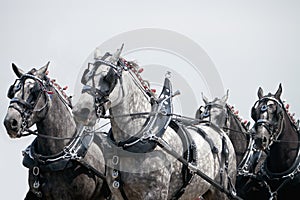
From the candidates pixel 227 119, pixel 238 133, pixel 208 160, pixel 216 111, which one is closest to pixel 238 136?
pixel 238 133

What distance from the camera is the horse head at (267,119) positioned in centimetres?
949

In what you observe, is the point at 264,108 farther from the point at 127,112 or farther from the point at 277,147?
the point at 127,112

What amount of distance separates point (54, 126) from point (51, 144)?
0.84ft

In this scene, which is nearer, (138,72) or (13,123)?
(138,72)

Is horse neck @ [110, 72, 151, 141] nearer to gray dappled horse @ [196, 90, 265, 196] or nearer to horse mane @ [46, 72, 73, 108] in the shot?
horse mane @ [46, 72, 73, 108]

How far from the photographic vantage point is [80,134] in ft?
29.5

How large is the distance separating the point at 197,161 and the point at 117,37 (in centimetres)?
199

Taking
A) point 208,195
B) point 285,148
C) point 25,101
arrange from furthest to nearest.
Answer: point 285,148 < point 208,195 < point 25,101

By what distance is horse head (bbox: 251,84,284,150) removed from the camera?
31.1 feet

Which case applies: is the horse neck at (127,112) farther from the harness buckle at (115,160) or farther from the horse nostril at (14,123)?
the horse nostril at (14,123)

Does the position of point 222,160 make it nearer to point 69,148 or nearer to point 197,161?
point 197,161

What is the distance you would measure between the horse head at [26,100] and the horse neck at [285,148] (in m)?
3.79

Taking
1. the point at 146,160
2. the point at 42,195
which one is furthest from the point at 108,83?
the point at 42,195

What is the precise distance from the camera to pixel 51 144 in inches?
344
